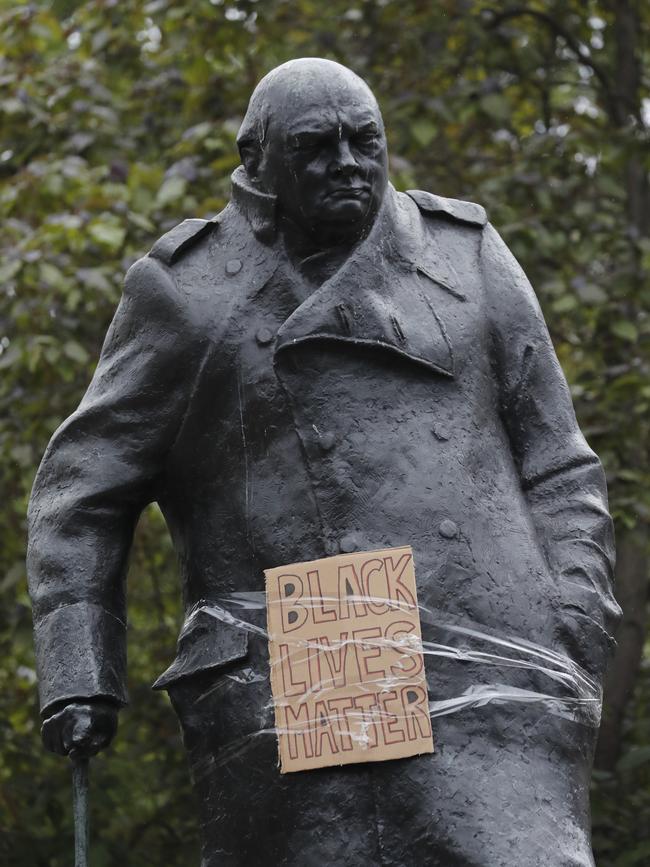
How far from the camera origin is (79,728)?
4676 millimetres

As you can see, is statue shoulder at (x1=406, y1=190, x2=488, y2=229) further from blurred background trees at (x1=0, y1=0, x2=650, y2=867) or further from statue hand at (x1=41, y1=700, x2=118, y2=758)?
blurred background trees at (x1=0, y1=0, x2=650, y2=867)

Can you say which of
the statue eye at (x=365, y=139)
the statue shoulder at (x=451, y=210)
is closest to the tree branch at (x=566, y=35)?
the statue shoulder at (x=451, y=210)

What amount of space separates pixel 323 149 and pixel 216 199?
384cm

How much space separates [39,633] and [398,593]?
830mm

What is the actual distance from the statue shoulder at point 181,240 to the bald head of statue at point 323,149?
0.23 m

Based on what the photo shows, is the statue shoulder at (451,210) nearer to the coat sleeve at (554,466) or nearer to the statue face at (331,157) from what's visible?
the coat sleeve at (554,466)

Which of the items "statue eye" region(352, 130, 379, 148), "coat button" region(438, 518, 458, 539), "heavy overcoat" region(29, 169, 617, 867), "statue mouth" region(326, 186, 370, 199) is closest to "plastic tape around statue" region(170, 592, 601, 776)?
"heavy overcoat" region(29, 169, 617, 867)

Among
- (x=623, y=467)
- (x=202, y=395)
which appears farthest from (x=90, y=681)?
(x=623, y=467)

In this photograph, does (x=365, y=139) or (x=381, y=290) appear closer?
(x=365, y=139)

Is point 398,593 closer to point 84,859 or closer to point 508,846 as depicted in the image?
point 508,846

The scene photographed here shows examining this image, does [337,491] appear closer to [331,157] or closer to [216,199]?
[331,157]

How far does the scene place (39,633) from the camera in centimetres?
485

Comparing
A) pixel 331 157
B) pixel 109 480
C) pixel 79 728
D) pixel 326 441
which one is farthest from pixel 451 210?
pixel 79 728

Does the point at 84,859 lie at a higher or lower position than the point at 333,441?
lower
